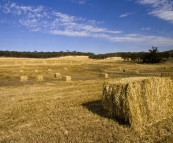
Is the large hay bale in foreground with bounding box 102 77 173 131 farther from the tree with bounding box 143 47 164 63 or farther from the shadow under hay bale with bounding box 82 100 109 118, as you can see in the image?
the tree with bounding box 143 47 164 63

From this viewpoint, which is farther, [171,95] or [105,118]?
[171,95]

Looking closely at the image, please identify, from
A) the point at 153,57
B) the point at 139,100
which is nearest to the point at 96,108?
the point at 139,100

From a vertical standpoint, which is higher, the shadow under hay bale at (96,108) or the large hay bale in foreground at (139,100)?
the large hay bale in foreground at (139,100)

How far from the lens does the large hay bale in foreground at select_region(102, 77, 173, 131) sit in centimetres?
735

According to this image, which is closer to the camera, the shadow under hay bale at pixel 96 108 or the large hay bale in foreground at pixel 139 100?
the large hay bale in foreground at pixel 139 100

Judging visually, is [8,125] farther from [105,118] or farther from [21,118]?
[105,118]

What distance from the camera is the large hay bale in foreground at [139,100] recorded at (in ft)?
24.1

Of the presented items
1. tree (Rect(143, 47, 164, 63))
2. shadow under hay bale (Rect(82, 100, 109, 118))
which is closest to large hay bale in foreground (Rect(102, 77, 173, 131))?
shadow under hay bale (Rect(82, 100, 109, 118))

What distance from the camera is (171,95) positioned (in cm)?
876

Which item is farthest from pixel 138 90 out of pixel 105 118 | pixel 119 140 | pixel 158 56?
pixel 158 56

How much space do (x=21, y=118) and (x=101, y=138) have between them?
3733mm

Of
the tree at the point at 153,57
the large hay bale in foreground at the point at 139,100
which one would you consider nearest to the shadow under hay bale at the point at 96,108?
the large hay bale in foreground at the point at 139,100

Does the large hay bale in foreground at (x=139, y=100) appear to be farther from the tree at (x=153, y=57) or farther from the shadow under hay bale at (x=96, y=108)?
the tree at (x=153, y=57)

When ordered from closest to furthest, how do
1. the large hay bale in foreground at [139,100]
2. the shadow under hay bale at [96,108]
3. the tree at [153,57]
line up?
the large hay bale in foreground at [139,100] → the shadow under hay bale at [96,108] → the tree at [153,57]
